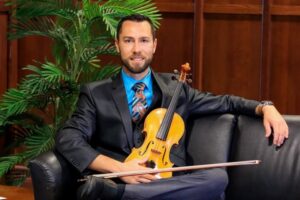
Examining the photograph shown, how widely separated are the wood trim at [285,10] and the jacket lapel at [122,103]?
1.59m

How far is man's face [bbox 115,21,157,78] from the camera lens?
2.49 m

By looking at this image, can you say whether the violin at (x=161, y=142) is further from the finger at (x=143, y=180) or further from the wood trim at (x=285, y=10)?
the wood trim at (x=285, y=10)

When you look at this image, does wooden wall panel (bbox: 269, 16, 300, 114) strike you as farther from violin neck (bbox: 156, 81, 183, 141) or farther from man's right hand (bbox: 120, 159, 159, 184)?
man's right hand (bbox: 120, 159, 159, 184)

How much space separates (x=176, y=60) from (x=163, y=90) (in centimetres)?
127

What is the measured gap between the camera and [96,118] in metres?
2.48

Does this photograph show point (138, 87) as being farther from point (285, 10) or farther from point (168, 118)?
point (285, 10)

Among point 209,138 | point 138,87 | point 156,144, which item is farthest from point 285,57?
point 156,144

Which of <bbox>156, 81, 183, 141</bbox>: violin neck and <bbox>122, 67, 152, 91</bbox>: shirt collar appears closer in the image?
<bbox>156, 81, 183, 141</bbox>: violin neck

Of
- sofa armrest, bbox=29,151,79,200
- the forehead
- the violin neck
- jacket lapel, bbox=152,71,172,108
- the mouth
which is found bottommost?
sofa armrest, bbox=29,151,79,200

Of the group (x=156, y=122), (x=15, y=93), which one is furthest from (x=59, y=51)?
(x=156, y=122)

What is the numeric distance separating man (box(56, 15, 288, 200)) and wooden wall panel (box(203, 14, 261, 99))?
3.80 ft

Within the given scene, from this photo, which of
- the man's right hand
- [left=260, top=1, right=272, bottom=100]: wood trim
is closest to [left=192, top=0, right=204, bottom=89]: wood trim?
[left=260, top=1, right=272, bottom=100]: wood trim

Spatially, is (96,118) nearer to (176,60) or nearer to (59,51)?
(59,51)

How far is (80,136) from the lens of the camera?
2.36m
